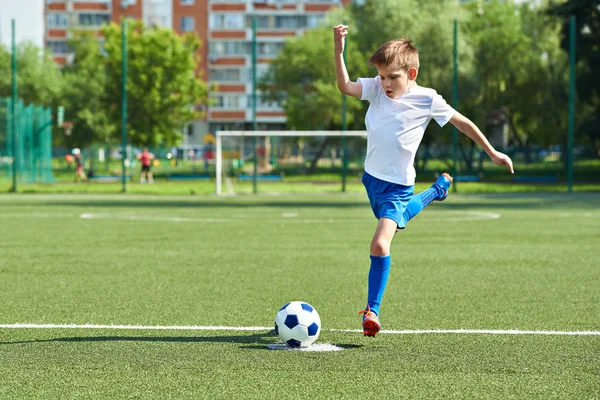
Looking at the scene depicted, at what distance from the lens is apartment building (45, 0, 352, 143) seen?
95.7 metres

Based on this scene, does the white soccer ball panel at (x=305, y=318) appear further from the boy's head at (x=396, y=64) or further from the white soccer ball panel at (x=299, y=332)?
the boy's head at (x=396, y=64)

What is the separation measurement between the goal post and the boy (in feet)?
78.6

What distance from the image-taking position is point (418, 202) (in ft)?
21.3

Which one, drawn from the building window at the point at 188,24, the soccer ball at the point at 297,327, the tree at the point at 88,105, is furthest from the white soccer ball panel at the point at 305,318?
the building window at the point at 188,24

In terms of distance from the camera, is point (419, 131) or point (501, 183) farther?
point (501, 183)

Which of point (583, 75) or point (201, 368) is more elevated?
point (583, 75)

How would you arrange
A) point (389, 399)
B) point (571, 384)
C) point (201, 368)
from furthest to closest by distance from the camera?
point (201, 368), point (571, 384), point (389, 399)

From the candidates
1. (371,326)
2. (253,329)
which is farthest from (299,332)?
(253,329)

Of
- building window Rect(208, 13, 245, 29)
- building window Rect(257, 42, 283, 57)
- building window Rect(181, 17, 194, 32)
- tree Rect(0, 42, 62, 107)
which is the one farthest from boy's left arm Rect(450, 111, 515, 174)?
building window Rect(181, 17, 194, 32)

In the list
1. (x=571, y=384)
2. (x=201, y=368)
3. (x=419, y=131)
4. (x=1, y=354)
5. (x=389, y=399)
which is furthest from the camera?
(x=419, y=131)

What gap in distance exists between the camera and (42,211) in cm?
2122

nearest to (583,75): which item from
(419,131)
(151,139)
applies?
(151,139)

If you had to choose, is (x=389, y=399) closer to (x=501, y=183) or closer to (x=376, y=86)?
(x=376, y=86)

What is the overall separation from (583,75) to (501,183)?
607cm
